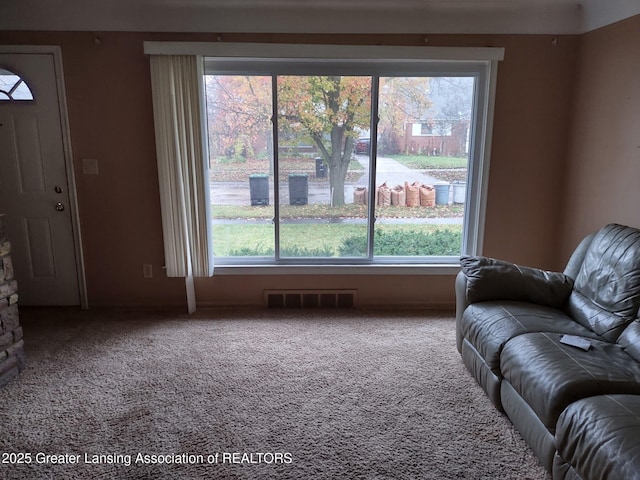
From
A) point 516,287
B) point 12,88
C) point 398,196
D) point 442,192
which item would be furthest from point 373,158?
point 12,88

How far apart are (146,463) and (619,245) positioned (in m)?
2.68

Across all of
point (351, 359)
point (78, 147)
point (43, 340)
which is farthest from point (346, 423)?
point (78, 147)

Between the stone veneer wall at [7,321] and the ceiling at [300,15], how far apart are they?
1.74 metres

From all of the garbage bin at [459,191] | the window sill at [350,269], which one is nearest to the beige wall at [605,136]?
the garbage bin at [459,191]

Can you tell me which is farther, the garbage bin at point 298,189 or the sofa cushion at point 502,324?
the garbage bin at point 298,189

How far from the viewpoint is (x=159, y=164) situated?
333 cm

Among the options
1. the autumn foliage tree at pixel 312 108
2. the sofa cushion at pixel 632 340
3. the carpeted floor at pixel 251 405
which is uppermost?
the autumn foliage tree at pixel 312 108

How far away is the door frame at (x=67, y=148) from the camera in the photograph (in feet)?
10.6

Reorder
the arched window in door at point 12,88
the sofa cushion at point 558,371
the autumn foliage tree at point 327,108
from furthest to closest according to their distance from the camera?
the autumn foliage tree at point 327,108 < the arched window in door at point 12,88 < the sofa cushion at point 558,371

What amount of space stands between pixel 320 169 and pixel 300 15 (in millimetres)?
1187

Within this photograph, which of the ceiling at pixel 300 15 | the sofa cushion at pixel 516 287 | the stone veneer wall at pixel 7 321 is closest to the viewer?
the stone veneer wall at pixel 7 321

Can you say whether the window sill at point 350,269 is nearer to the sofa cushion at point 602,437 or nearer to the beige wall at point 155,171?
the beige wall at point 155,171

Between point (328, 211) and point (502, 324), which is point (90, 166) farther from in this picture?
point (502, 324)

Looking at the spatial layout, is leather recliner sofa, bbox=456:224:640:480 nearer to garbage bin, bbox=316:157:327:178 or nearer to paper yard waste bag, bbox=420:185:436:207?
paper yard waste bag, bbox=420:185:436:207
